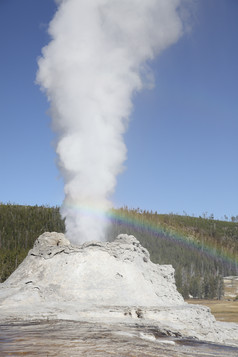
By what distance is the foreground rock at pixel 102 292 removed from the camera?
59.0ft

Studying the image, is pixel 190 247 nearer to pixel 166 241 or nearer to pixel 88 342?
pixel 166 241

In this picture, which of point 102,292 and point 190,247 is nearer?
point 102,292

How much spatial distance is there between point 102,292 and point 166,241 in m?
101

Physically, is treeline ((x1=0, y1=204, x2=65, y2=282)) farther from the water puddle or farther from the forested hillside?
the water puddle

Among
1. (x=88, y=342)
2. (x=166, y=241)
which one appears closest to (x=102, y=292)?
(x=88, y=342)

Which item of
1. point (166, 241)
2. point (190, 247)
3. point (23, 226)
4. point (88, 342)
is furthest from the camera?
point (190, 247)

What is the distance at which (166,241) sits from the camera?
395 ft

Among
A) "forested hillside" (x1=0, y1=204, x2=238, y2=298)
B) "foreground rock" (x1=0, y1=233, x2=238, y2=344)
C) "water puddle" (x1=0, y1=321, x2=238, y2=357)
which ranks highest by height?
"forested hillside" (x1=0, y1=204, x2=238, y2=298)

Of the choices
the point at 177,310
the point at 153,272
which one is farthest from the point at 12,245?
the point at 177,310

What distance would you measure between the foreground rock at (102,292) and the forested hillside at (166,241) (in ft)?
63.8

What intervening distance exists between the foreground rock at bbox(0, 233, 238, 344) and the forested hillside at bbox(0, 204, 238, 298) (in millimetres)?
19441

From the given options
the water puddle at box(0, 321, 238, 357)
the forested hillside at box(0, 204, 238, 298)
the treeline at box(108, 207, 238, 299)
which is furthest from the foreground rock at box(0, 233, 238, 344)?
the treeline at box(108, 207, 238, 299)

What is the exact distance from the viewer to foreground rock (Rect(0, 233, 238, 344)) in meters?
18.0

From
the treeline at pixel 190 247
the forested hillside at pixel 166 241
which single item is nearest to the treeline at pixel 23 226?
the forested hillside at pixel 166 241
